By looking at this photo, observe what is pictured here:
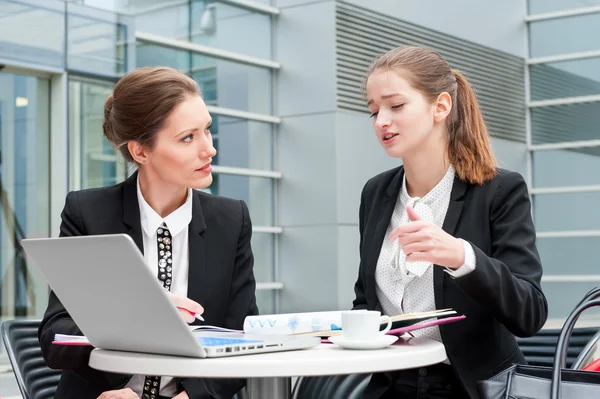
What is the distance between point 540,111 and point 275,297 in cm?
497

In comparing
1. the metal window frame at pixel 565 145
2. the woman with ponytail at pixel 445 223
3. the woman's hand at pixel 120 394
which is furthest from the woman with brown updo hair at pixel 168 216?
the metal window frame at pixel 565 145

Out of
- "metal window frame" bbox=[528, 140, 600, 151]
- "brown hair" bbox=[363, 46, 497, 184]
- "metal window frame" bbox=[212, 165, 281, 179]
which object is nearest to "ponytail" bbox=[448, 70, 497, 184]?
"brown hair" bbox=[363, 46, 497, 184]

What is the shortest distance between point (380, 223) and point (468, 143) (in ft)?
0.98

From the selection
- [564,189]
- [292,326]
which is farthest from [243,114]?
[292,326]

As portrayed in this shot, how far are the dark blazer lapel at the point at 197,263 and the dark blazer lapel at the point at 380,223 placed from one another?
1.34ft

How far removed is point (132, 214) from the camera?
2117mm

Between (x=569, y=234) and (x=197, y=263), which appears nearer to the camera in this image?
(x=197, y=263)

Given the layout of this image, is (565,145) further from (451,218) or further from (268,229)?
(451,218)

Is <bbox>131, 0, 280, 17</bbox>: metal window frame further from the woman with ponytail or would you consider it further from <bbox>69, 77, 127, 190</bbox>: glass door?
the woman with ponytail

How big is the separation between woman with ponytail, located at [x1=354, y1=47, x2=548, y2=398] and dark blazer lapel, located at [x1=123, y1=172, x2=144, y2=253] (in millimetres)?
571

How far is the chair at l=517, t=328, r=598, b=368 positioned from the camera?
221 cm

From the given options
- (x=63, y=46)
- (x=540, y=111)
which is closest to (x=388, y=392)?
(x=63, y=46)

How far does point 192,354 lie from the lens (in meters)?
1.49

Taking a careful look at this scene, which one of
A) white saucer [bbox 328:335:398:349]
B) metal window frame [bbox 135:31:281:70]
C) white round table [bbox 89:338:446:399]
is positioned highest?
metal window frame [bbox 135:31:281:70]
